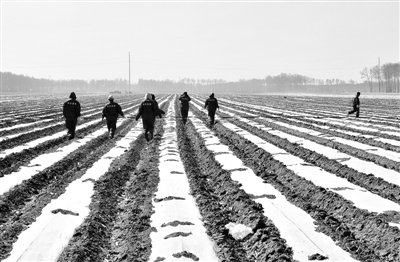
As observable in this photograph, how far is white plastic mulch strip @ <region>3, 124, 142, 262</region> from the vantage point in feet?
15.8

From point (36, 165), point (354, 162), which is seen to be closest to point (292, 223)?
point (354, 162)

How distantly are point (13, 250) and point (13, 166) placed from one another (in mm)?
5545

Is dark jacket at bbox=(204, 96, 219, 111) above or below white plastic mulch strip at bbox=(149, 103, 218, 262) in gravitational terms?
above

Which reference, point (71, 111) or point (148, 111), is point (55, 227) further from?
point (71, 111)

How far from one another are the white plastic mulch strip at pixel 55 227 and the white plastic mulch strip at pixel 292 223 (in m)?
2.69

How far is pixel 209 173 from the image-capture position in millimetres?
9555

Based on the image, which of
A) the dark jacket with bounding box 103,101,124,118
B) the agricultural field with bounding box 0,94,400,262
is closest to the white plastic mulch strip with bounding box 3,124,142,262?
the agricultural field with bounding box 0,94,400,262

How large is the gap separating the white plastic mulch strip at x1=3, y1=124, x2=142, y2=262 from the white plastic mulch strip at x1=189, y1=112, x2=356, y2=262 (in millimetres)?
2686

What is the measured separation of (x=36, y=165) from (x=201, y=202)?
16.4 ft

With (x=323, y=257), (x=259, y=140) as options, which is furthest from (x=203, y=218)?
(x=259, y=140)

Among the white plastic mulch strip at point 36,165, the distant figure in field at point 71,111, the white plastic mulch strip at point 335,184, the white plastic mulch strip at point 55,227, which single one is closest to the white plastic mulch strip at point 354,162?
the white plastic mulch strip at point 335,184

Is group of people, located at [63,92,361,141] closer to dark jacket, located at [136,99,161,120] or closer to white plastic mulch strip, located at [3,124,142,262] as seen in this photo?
dark jacket, located at [136,99,161,120]

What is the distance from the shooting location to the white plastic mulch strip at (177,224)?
484 centimetres

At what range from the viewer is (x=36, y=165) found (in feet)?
33.4
